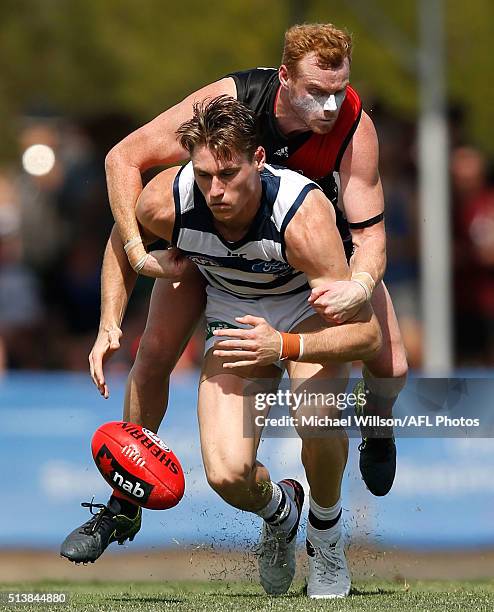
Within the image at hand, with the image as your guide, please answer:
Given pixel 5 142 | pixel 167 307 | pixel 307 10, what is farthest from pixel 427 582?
pixel 5 142

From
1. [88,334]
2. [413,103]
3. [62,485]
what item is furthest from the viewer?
[413,103]

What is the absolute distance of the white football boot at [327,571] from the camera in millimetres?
7773

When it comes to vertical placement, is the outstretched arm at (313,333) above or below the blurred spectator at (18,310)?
above

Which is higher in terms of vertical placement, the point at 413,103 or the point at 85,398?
the point at 413,103

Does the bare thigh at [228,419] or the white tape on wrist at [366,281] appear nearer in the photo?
the white tape on wrist at [366,281]

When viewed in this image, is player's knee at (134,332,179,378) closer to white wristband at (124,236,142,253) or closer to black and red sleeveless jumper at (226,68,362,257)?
white wristband at (124,236,142,253)

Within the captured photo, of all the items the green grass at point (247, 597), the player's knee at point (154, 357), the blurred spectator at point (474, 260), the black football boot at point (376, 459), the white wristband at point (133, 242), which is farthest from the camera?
the blurred spectator at point (474, 260)

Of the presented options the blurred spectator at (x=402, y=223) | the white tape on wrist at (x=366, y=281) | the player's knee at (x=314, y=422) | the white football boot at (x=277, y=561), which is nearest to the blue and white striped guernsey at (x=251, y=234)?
the white tape on wrist at (x=366, y=281)

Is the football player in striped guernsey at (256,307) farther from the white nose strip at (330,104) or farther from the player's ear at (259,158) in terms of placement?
the white nose strip at (330,104)

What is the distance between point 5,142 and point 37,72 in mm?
974

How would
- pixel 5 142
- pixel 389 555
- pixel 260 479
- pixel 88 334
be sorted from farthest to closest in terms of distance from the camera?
pixel 5 142, pixel 88 334, pixel 389 555, pixel 260 479

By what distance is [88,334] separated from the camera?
1302 centimetres

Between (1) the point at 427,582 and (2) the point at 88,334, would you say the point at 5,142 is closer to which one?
(2) the point at 88,334

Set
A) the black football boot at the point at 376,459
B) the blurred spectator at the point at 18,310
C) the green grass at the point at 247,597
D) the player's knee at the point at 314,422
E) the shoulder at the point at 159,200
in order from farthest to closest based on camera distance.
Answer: the blurred spectator at the point at 18,310 → the black football boot at the point at 376,459 → the player's knee at the point at 314,422 → the shoulder at the point at 159,200 → the green grass at the point at 247,597
